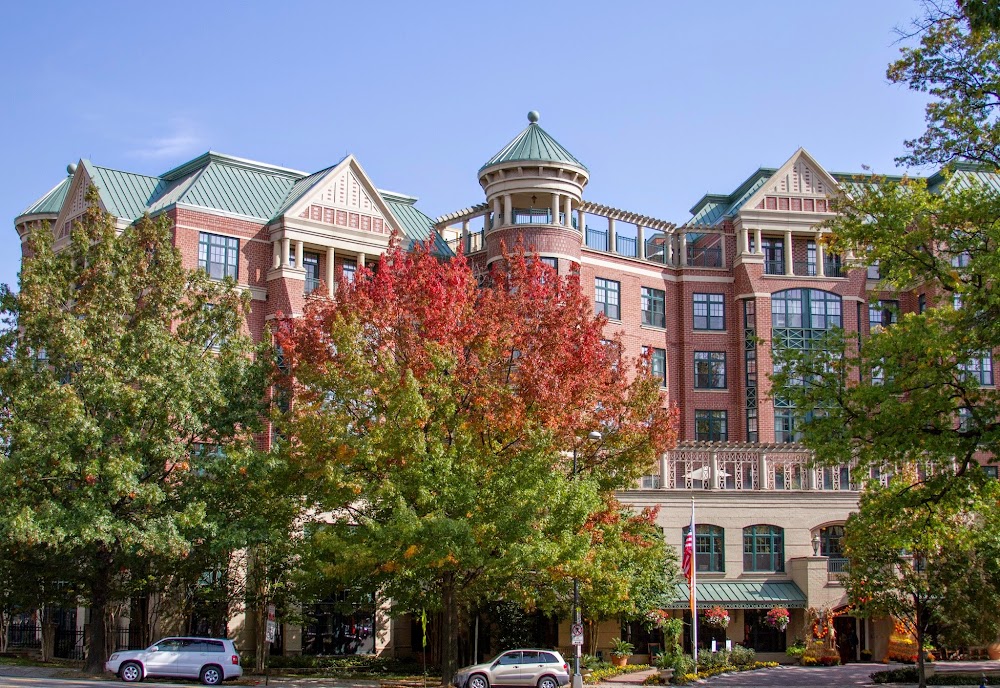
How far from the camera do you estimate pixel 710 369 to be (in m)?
53.9

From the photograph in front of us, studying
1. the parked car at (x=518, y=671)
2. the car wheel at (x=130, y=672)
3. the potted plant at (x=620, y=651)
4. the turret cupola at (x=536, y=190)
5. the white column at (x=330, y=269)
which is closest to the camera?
the car wheel at (x=130, y=672)

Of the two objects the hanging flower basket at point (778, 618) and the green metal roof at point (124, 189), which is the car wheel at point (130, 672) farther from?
the hanging flower basket at point (778, 618)

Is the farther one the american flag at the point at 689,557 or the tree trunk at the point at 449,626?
the american flag at the point at 689,557

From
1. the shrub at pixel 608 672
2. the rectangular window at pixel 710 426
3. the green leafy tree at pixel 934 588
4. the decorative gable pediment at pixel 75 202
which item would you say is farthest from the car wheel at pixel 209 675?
the rectangular window at pixel 710 426

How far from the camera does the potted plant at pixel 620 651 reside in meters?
41.4

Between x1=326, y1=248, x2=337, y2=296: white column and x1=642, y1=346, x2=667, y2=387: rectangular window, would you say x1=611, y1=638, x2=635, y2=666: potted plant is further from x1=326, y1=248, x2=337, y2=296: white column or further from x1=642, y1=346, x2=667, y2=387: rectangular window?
x1=326, y1=248, x2=337, y2=296: white column

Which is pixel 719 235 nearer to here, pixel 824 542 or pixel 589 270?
pixel 589 270

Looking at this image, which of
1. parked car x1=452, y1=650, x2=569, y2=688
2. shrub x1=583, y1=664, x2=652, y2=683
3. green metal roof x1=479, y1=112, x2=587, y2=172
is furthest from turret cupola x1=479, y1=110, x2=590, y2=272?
parked car x1=452, y1=650, x2=569, y2=688

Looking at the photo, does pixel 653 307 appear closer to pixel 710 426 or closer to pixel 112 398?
pixel 710 426

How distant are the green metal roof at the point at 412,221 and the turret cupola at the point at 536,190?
325 cm

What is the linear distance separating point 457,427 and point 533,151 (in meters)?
21.0

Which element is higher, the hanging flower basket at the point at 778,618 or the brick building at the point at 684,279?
the brick building at the point at 684,279

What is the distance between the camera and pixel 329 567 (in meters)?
30.6

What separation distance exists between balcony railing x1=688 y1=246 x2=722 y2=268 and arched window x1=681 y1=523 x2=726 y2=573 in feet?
47.1
